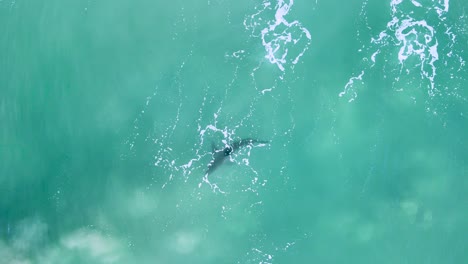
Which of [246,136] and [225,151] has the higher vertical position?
[246,136]

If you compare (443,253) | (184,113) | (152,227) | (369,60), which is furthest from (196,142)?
(443,253)

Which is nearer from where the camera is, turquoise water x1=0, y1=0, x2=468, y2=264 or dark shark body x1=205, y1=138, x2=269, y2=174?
turquoise water x1=0, y1=0, x2=468, y2=264

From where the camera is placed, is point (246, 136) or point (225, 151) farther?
point (225, 151)

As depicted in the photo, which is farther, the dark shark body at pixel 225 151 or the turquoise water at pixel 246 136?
the dark shark body at pixel 225 151
